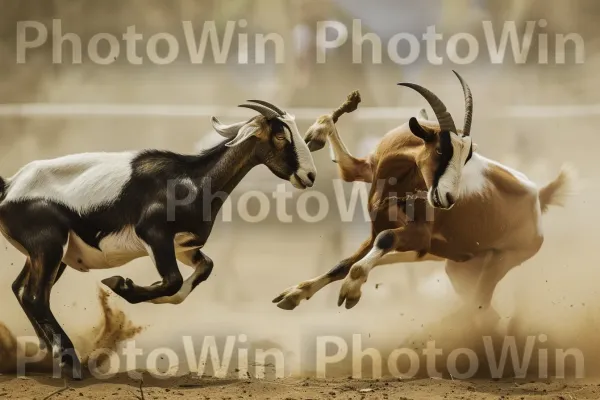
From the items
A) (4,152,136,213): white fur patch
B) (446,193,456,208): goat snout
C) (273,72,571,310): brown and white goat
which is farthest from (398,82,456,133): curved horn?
(4,152,136,213): white fur patch

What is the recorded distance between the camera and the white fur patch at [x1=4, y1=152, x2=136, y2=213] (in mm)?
5039

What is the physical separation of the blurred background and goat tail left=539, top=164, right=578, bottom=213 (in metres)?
0.08

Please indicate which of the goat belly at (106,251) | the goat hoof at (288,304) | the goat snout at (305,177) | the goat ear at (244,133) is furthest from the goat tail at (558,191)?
the goat belly at (106,251)

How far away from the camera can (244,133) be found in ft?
16.6

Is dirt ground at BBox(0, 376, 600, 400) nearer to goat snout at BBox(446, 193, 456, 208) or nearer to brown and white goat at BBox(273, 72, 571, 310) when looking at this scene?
brown and white goat at BBox(273, 72, 571, 310)

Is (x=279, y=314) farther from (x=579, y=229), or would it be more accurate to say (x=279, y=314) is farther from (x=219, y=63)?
(x=579, y=229)

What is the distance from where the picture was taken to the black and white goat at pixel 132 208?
5.02m

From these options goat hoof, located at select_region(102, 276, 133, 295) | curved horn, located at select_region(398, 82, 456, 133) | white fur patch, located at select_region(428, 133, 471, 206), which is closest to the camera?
white fur patch, located at select_region(428, 133, 471, 206)

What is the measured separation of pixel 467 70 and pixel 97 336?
3085 mm

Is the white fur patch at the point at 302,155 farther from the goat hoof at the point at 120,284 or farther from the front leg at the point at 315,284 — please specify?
the goat hoof at the point at 120,284

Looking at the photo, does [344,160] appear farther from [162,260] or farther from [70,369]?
[70,369]

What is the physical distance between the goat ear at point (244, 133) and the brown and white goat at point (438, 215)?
372 millimetres

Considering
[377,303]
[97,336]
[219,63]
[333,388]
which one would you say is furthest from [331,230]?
[97,336]

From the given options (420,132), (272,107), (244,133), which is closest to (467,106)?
(420,132)
